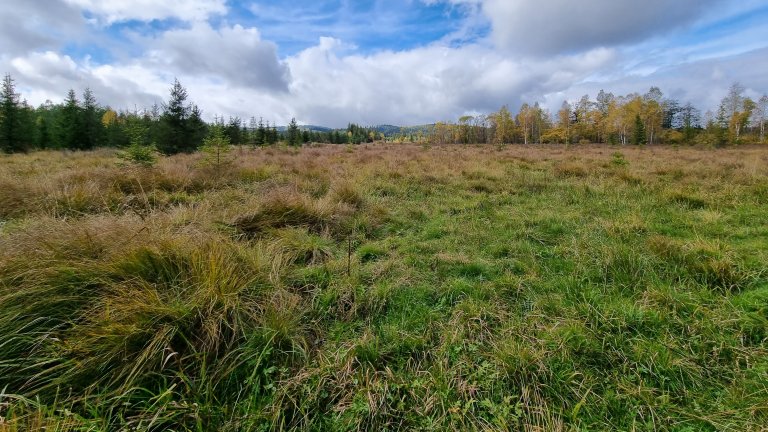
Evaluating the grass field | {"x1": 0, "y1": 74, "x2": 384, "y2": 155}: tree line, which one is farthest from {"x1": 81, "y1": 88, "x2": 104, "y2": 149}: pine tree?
the grass field

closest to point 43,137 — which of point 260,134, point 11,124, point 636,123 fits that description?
point 11,124

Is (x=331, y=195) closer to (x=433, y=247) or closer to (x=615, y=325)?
(x=433, y=247)

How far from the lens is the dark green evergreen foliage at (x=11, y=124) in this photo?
24.3 meters

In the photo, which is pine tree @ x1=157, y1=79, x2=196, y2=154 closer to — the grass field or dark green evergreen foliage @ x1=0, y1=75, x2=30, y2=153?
dark green evergreen foliage @ x1=0, y1=75, x2=30, y2=153

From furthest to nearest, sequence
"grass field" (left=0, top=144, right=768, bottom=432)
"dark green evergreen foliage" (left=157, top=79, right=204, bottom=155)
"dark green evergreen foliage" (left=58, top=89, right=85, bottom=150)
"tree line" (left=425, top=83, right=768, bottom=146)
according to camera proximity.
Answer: "tree line" (left=425, top=83, right=768, bottom=146) < "dark green evergreen foliage" (left=58, top=89, right=85, bottom=150) < "dark green evergreen foliage" (left=157, top=79, right=204, bottom=155) < "grass field" (left=0, top=144, right=768, bottom=432)

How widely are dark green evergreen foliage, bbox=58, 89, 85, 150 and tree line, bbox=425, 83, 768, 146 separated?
44.6 m

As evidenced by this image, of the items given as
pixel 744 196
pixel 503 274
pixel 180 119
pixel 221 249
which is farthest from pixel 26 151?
pixel 744 196

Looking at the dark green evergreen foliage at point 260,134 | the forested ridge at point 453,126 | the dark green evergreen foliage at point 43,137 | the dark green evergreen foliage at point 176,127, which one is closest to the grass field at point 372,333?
the forested ridge at point 453,126

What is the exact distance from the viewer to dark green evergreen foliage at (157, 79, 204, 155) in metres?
21.4

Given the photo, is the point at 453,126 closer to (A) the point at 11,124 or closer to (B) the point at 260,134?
(B) the point at 260,134

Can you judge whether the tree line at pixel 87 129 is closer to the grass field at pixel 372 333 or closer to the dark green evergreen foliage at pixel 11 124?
the dark green evergreen foliage at pixel 11 124

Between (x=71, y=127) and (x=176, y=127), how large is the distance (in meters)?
13.9

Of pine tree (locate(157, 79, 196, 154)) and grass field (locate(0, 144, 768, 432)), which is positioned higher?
pine tree (locate(157, 79, 196, 154))

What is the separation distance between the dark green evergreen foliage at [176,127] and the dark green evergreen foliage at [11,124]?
14537mm
